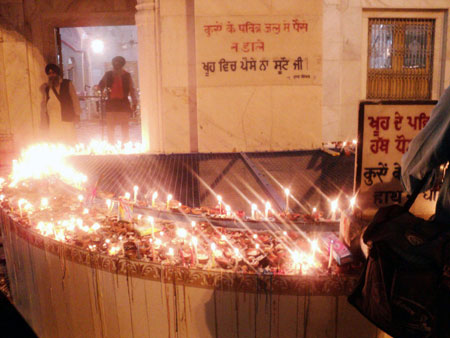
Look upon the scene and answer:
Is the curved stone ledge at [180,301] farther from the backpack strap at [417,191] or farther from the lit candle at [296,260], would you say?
the backpack strap at [417,191]

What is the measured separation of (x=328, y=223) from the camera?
9.87ft

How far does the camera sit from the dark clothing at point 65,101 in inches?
326

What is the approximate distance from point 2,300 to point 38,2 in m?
8.31

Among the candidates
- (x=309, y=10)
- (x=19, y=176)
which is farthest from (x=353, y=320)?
(x=309, y=10)

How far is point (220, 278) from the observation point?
2.31m

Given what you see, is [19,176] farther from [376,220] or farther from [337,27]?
[337,27]

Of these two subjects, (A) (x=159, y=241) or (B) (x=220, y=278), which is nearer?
(B) (x=220, y=278)

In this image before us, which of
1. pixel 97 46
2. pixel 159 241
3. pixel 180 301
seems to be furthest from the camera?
pixel 97 46

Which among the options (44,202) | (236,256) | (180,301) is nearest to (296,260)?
(236,256)

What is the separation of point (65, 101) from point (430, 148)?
309 inches

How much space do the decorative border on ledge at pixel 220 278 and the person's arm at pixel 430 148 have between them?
27.8 inches

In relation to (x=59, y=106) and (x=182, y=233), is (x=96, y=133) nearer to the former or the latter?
(x=59, y=106)

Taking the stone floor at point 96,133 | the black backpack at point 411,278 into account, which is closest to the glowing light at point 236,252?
the black backpack at point 411,278

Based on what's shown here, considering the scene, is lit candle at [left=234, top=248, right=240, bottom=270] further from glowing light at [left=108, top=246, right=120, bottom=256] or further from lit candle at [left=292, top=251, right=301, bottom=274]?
glowing light at [left=108, top=246, right=120, bottom=256]
